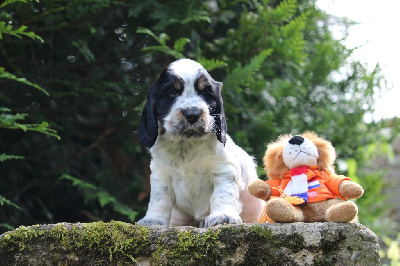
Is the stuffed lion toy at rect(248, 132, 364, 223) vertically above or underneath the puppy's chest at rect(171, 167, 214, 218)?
above

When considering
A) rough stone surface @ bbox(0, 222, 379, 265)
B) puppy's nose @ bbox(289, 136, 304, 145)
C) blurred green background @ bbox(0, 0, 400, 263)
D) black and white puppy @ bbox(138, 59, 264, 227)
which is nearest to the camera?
rough stone surface @ bbox(0, 222, 379, 265)

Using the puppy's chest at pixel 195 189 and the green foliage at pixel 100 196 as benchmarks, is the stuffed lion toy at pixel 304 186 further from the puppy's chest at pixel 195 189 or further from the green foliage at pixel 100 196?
the green foliage at pixel 100 196

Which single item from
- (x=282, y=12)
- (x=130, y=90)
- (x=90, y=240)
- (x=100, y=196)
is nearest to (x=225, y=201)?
(x=90, y=240)

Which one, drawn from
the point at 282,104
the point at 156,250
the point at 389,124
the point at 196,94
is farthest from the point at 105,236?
the point at 389,124

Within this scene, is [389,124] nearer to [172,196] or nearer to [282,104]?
[282,104]

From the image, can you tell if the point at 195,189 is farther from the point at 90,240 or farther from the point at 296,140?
the point at 90,240

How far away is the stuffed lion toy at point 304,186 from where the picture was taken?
9.32 feet

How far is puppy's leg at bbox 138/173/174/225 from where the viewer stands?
3.46 m

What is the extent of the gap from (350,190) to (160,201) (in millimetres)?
1324

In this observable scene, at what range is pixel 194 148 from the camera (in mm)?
3488

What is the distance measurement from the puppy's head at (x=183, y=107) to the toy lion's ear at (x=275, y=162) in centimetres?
38

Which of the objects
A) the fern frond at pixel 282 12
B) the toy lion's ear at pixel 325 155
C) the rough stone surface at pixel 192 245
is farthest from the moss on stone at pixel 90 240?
the fern frond at pixel 282 12

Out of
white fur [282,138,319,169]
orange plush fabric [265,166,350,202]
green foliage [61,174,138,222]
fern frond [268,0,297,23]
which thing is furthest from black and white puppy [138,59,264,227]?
fern frond [268,0,297,23]

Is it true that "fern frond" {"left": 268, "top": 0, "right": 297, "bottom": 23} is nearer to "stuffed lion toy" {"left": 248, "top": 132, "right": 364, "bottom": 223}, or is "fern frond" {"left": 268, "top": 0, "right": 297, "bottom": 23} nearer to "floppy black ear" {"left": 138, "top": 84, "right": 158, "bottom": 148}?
"stuffed lion toy" {"left": 248, "top": 132, "right": 364, "bottom": 223}
